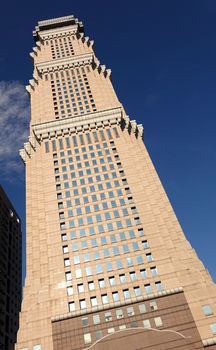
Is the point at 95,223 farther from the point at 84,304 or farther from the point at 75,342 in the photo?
the point at 75,342

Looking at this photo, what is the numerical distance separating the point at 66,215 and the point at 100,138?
24.5 m

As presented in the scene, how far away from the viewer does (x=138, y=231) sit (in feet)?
224

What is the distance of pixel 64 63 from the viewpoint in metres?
113

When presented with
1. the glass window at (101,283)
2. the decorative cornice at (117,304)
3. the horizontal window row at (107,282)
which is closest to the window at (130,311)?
the decorative cornice at (117,304)

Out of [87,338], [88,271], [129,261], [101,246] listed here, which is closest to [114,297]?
[88,271]

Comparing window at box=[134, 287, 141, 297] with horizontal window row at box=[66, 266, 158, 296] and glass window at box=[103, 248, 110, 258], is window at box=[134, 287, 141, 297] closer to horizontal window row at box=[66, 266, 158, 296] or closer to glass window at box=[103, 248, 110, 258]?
horizontal window row at box=[66, 266, 158, 296]

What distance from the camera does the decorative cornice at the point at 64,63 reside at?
113188 millimetres

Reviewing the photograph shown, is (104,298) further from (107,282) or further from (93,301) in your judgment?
(107,282)

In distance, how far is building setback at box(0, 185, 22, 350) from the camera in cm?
8900

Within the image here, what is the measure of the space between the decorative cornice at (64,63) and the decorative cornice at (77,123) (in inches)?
1146

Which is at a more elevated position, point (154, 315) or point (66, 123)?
point (66, 123)

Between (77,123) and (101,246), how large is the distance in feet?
124

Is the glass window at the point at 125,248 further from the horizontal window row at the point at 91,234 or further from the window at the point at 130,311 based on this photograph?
the window at the point at 130,311

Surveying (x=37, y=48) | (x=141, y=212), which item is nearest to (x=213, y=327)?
(x=141, y=212)
